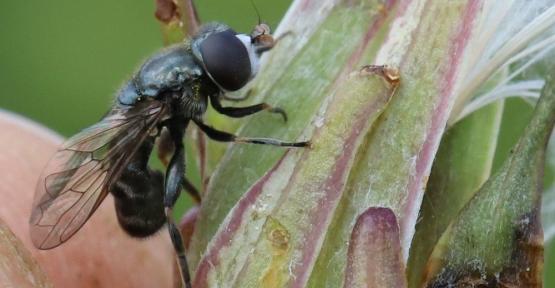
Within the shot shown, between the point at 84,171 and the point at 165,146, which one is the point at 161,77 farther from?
the point at 84,171

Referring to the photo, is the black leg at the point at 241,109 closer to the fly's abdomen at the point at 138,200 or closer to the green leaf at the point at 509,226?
the fly's abdomen at the point at 138,200

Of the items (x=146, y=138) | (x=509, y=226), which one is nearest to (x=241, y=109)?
(x=146, y=138)

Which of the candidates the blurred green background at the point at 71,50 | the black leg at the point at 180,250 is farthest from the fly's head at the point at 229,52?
the blurred green background at the point at 71,50

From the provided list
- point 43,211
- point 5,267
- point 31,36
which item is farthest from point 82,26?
point 5,267

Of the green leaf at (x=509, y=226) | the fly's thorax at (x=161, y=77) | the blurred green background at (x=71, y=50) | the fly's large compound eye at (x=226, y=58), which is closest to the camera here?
the green leaf at (x=509, y=226)

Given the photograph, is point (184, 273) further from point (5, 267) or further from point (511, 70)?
point (511, 70)

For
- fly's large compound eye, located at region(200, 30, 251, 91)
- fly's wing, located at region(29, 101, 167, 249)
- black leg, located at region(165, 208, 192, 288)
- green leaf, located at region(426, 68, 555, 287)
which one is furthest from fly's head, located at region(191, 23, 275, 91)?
green leaf, located at region(426, 68, 555, 287)

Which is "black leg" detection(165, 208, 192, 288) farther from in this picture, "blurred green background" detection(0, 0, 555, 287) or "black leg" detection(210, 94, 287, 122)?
"blurred green background" detection(0, 0, 555, 287)
